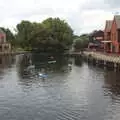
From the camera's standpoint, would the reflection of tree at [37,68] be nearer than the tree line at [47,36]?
Yes

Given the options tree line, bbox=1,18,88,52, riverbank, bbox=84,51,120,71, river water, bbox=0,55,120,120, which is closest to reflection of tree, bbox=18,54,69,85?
river water, bbox=0,55,120,120

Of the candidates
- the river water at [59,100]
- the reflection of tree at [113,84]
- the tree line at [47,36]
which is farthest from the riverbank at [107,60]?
the tree line at [47,36]

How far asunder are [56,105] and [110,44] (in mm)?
70915

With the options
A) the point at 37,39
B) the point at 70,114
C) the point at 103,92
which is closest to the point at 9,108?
the point at 70,114

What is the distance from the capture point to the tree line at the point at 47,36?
151125 mm

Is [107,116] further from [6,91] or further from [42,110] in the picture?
[6,91]

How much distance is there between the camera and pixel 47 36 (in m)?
153

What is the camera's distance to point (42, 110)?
3541cm

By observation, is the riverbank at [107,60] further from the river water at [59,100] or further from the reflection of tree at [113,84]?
the river water at [59,100]

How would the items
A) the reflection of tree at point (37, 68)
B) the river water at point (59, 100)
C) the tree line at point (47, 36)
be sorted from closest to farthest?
the river water at point (59, 100) < the reflection of tree at point (37, 68) < the tree line at point (47, 36)

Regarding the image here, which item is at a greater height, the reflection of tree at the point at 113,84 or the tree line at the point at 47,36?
the tree line at the point at 47,36

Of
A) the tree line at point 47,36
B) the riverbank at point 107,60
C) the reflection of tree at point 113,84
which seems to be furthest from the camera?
the tree line at point 47,36

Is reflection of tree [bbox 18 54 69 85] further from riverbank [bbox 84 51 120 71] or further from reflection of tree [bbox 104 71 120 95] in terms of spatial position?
reflection of tree [bbox 104 71 120 95]

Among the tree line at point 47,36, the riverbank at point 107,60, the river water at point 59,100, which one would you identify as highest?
the tree line at point 47,36
